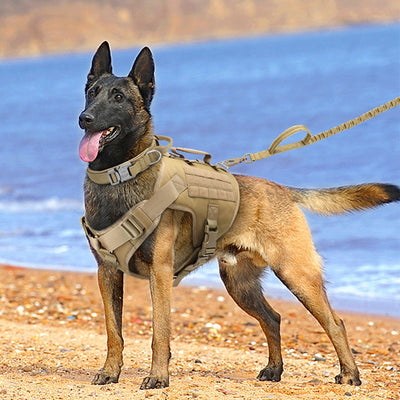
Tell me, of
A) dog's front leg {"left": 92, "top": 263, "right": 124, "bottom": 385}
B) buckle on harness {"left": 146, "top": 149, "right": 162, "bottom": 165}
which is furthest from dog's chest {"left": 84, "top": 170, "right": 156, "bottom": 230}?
dog's front leg {"left": 92, "top": 263, "right": 124, "bottom": 385}

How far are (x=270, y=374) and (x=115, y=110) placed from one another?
2.16m

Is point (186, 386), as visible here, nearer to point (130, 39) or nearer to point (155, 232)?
point (155, 232)

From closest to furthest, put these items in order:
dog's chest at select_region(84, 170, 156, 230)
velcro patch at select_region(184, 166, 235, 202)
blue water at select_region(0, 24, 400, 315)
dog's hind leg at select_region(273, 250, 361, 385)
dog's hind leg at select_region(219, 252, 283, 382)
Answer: dog's chest at select_region(84, 170, 156, 230) < velcro patch at select_region(184, 166, 235, 202) < dog's hind leg at select_region(273, 250, 361, 385) < dog's hind leg at select_region(219, 252, 283, 382) < blue water at select_region(0, 24, 400, 315)

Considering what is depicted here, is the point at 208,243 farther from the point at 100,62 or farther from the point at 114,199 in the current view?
the point at 100,62

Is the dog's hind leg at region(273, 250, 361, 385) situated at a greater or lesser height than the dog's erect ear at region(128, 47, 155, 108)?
lesser

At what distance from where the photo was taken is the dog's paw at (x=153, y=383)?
513 centimetres

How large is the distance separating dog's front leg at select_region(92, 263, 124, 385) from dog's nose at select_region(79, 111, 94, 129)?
892 mm

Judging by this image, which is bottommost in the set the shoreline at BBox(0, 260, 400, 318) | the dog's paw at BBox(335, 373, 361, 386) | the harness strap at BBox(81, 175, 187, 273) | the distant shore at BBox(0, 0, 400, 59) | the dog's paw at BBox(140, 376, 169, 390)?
the dog's paw at BBox(140, 376, 169, 390)

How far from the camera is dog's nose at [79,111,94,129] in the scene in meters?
4.89

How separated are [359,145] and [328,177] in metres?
3.64

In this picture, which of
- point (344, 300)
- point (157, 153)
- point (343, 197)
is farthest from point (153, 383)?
point (344, 300)

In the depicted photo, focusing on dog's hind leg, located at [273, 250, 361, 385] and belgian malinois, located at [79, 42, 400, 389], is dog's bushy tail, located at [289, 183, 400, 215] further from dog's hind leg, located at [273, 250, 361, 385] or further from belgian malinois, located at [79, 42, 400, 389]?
dog's hind leg, located at [273, 250, 361, 385]

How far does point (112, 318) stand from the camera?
5281 mm

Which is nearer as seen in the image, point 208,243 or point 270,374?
point 208,243
